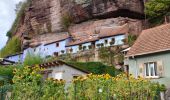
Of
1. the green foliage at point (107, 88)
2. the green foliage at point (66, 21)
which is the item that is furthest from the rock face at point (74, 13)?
the green foliage at point (107, 88)

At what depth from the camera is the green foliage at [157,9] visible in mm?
50156

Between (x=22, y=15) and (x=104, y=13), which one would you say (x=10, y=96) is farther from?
(x=22, y=15)

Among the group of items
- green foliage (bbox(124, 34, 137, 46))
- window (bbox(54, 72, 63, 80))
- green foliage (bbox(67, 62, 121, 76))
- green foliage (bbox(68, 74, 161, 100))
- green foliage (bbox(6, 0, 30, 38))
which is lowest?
green foliage (bbox(68, 74, 161, 100))

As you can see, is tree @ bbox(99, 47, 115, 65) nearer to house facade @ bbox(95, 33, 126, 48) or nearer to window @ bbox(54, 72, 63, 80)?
house facade @ bbox(95, 33, 126, 48)

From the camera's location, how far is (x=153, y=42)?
26875mm

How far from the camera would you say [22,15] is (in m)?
76.8

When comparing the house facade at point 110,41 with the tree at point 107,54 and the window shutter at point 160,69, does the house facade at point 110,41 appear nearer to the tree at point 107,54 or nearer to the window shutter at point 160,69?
the tree at point 107,54

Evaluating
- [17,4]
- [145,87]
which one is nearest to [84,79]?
[145,87]

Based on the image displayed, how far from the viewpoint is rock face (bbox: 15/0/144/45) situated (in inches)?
2254

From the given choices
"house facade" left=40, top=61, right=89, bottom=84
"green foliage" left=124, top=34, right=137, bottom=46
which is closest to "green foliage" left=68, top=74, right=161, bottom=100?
"house facade" left=40, top=61, right=89, bottom=84

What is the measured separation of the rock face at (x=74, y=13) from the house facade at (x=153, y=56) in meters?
23.9

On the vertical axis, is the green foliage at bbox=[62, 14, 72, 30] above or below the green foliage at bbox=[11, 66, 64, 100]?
above

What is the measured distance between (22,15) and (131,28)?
3336 cm

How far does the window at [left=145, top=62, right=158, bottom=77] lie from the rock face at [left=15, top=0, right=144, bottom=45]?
2558cm
